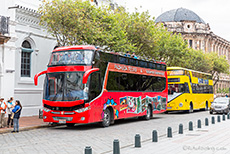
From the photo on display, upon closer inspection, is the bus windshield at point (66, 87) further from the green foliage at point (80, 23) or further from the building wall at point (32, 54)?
the building wall at point (32, 54)

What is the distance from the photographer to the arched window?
23.6 metres

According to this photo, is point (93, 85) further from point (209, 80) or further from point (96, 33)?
point (209, 80)

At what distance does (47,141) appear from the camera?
40.0ft

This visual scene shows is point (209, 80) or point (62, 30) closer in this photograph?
point (62, 30)

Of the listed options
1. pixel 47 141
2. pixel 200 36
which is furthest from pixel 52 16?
pixel 200 36

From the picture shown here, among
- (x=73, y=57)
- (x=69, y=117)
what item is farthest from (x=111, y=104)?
(x=73, y=57)

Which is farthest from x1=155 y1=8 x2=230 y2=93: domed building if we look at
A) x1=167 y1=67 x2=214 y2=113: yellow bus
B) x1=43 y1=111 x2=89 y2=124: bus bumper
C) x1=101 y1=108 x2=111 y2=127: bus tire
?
x1=43 y1=111 x2=89 y2=124: bus bumper

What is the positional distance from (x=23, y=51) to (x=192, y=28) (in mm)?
52997

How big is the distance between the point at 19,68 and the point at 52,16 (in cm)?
458

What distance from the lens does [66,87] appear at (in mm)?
15812

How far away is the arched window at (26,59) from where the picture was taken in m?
23.6

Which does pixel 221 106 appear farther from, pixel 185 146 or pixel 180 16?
pixel 180 16

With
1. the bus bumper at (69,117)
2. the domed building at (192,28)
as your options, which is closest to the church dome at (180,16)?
the domed building at (192,28)

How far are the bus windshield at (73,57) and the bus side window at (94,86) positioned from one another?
734mm
